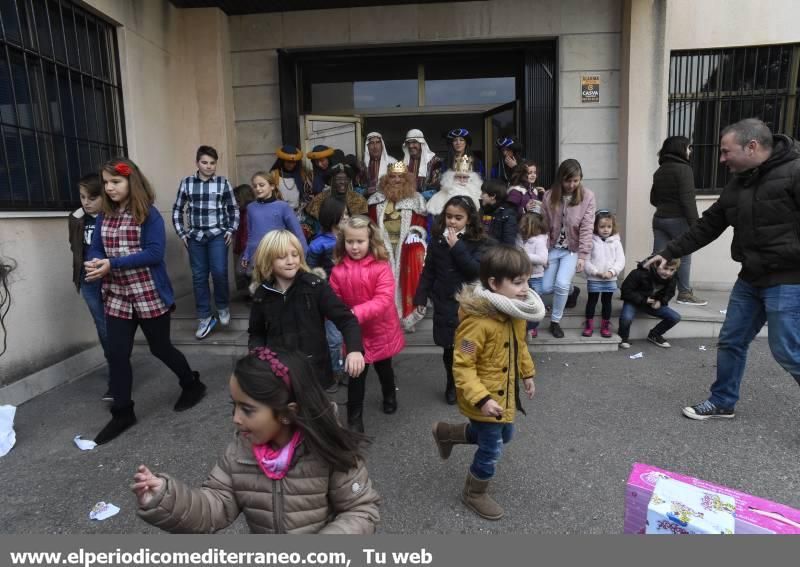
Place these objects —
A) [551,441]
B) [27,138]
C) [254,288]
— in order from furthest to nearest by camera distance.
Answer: [27,138], [551,441], [254,288]

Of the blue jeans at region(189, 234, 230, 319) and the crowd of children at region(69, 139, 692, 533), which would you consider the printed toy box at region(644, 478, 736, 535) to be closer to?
the crowd of children at region(69, 139, 692, 533)

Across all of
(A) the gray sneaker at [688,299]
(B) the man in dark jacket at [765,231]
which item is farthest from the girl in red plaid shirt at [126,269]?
(A) the gray sneaker at [688,299]

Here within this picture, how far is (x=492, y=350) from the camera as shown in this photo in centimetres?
252

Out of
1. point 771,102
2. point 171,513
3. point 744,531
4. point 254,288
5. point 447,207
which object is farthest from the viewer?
point 771,102

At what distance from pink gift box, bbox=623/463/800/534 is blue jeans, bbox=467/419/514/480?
0.68m

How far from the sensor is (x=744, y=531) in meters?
1.66

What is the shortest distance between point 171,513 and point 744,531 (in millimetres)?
1749

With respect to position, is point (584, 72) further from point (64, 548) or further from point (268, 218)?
point (64, 548)

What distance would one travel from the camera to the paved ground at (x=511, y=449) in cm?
274

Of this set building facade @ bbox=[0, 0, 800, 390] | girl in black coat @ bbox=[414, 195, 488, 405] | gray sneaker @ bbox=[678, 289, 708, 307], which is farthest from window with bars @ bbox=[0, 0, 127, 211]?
gray sneaker @ bbox=[678, 289, 708, 307]

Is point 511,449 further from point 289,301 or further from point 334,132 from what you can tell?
point 334,132

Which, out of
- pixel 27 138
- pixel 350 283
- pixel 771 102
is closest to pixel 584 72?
pixel 771 102

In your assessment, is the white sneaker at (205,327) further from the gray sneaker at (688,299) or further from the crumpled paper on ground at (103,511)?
the gray sneaker at (688,299)

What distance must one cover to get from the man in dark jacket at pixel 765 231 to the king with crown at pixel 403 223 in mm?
2456
